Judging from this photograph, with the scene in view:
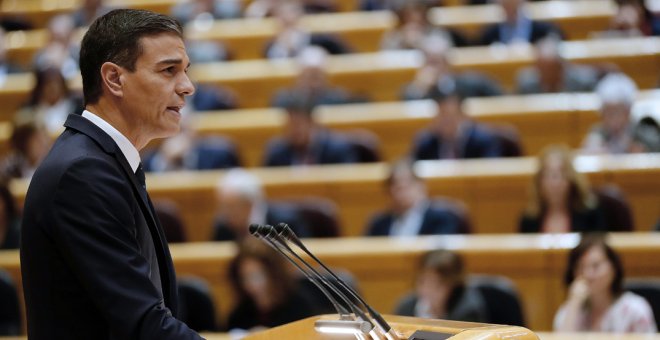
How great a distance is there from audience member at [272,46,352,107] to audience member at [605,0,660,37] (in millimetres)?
1458

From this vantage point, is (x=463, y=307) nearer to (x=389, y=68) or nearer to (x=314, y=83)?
(x=314, y=83)

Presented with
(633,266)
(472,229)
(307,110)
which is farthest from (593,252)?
(307,110)

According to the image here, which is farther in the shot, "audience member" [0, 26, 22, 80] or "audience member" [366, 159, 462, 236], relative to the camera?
"audience member" [0, 26, 22, 80]

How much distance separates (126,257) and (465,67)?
4345mm

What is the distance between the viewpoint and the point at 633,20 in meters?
5.18

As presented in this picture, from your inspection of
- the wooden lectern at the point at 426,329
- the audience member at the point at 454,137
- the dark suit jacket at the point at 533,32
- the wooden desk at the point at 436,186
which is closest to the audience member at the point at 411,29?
the dark suit jacket at the point at 533,32

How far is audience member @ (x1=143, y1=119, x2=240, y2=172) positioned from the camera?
16.0ft

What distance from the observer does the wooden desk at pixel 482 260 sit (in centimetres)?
363

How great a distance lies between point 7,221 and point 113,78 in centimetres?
329

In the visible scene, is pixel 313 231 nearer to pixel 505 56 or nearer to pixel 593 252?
pixel 593 252

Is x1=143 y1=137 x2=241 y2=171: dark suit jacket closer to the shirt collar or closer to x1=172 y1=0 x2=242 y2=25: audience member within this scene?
x1=172 y1=0 x2=242 y2=25: audience member

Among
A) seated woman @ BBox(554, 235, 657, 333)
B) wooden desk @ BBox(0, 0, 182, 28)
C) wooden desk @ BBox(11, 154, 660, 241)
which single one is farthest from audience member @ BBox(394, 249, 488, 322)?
wooden desk @ BBox(0, 0, 182, 28)

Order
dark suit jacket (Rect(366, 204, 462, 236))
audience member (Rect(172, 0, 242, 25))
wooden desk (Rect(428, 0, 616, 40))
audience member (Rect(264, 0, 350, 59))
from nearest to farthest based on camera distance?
dark suit jacket (Rect(366, 204, 462, 236)), wooden desk (Rect(428, 0, 616, 40)), audience member (Rect(264, 0, 350, 59)), audience member (Rect(172, 0, 242, 25))

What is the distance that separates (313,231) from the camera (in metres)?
4.24
